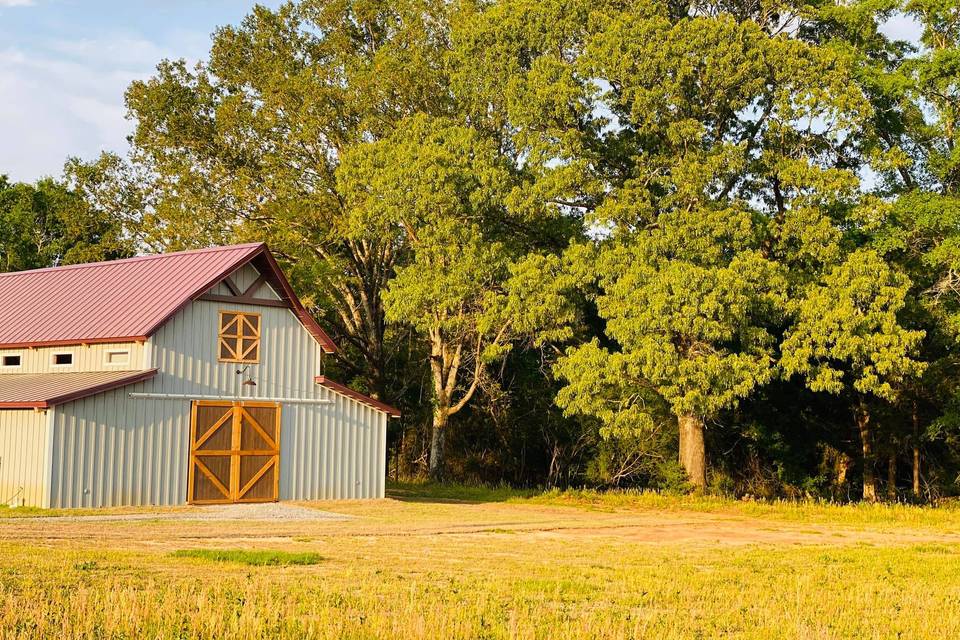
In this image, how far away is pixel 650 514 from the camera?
2898cm

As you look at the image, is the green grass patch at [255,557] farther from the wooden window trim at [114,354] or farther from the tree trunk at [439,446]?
the tree trunk at [439,446]

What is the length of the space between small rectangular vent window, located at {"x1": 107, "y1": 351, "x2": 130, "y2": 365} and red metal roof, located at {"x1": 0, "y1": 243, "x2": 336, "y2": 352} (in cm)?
39

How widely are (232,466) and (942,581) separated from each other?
1750 cm

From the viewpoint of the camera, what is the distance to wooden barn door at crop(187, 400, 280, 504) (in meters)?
27.5

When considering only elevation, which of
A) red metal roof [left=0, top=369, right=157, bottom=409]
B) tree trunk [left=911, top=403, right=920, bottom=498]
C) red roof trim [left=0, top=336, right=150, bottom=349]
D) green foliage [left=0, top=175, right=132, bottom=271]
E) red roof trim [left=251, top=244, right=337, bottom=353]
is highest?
green foliage [left=0, top=175, right=132, bottom=271]

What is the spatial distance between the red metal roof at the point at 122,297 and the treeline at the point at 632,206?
19.0 feet

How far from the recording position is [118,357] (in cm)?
2756

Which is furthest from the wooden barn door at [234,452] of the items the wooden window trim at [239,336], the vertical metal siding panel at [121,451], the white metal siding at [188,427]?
the wooden window trim at [239,336]

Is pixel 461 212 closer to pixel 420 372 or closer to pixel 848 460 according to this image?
pixel 420 372

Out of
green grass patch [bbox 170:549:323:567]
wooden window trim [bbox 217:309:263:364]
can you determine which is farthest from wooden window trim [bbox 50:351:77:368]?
green grass patch [bbox 170:549:323:567]

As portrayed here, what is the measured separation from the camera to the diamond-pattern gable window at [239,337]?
28375 mm

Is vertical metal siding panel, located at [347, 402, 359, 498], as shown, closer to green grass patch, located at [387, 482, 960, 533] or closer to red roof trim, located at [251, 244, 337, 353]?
red roof trim, located at [251, 244, 337, 353]

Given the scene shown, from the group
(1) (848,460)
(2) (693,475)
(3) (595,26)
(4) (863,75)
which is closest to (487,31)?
(3) (595,26)

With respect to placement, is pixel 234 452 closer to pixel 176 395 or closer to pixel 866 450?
pixel 176 395
